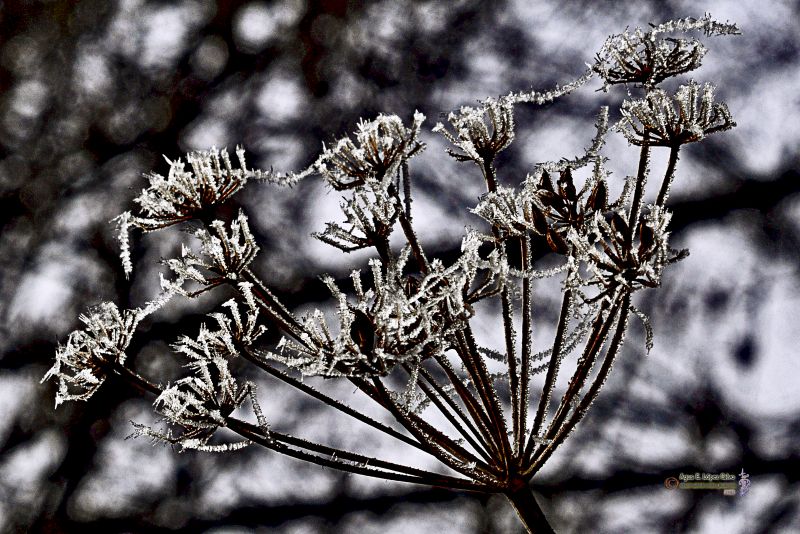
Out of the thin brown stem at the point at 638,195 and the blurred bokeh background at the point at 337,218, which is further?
the blurred bokeh background at the point at 337,218

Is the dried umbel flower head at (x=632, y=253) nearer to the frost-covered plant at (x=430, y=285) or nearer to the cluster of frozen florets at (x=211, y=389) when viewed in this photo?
the frost-covered plant at (x=430, y=285)

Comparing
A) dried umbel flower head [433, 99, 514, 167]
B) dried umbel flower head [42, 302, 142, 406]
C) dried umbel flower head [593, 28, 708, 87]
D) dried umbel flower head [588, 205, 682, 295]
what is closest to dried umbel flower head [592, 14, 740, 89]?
dried umbel flower head [593, 28, 708, 87]

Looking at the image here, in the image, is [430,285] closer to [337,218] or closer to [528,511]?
[528,511]

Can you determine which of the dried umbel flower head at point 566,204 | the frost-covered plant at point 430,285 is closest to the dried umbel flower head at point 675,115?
the frost-covered plant at point 430,285

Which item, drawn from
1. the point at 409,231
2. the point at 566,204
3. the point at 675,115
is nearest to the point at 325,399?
the point at 409,231

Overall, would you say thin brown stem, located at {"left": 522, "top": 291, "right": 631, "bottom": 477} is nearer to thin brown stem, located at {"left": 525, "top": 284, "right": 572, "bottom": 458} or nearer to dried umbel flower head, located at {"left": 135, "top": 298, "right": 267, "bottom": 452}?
thin brown stem, located at {"left": 525, "top": 284, "right": 572, "bottom": 458}

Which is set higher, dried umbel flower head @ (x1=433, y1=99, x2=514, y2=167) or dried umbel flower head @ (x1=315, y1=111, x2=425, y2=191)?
dried umbel flower head @ (x1=433, y1=99, x2=514, y2=167)

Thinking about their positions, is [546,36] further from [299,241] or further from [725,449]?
[725,449]

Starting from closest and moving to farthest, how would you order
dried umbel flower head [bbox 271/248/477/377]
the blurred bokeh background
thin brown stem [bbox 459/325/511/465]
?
dried umbel flower head [bbox 271/248/477/377] < thin brown stem [bbox 459/325/511/465] < the blurred bokeh background
